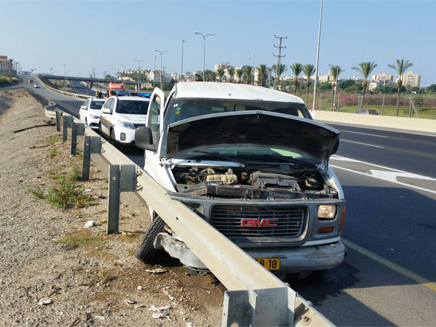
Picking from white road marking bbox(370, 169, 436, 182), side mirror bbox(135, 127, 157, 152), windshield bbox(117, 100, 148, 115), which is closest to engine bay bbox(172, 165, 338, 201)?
side mirror bbox(135, 127, 157, 152)

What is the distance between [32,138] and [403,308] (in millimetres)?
15415

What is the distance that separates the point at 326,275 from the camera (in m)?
5.22

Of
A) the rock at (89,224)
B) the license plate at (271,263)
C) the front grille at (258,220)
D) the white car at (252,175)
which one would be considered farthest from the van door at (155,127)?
the license plate at (271,263)

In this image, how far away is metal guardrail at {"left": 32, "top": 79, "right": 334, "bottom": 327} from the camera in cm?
221

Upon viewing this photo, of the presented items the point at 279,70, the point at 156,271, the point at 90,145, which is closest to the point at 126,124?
the point at 90,145

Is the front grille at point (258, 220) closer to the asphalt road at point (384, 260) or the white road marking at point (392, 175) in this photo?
the asphalt road at point (384, 260)

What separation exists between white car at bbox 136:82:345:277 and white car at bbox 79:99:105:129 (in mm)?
14105

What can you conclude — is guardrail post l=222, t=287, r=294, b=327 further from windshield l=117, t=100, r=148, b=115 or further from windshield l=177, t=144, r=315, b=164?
windshield l=117, t=100, r=148, b=115

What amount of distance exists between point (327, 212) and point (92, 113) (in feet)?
55.0

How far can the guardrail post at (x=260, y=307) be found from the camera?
222 cm

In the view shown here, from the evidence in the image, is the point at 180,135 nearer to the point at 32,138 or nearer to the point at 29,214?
the point at 29,214

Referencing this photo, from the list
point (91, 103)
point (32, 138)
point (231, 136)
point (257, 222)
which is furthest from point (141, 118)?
point (257, 222)

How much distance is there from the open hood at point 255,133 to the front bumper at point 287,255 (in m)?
1.12

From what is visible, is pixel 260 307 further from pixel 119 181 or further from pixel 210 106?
pixel 210 106
